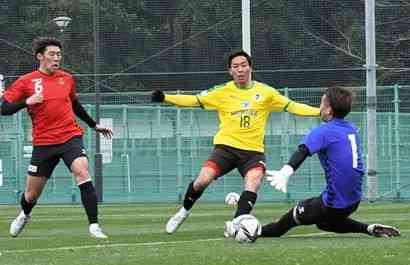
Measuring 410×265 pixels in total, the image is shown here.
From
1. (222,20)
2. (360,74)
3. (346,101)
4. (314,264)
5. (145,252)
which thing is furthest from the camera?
(222,20)

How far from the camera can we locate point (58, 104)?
13.7m

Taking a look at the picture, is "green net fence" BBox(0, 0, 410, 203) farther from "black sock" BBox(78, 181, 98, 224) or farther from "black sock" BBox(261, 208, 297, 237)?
"black sock" BBox(261, 208, 297, 237)

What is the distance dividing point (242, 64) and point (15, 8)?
20.9 m

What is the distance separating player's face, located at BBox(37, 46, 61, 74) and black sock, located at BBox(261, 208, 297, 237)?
294 cm

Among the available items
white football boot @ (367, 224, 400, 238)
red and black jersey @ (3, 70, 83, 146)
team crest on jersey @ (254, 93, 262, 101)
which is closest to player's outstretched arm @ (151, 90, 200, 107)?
team crest on jersey @ (254, 93, 262, 101)

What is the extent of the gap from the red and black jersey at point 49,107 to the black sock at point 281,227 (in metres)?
2.46

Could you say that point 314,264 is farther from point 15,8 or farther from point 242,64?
point 15,8

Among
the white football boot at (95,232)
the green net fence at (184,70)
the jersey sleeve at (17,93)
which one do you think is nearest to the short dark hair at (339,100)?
the white football boot at (95,232)

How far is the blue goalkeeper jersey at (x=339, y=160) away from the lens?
12.1 meters

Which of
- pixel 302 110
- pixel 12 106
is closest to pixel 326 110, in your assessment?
pixel 302 110

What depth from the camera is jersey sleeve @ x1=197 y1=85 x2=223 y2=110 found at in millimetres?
13828

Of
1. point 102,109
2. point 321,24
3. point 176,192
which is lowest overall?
point 176,192

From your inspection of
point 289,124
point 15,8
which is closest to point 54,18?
point 15,8

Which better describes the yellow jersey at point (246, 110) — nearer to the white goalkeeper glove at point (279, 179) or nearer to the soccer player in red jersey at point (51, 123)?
the soccer player in red jersey at point (51, 123)
